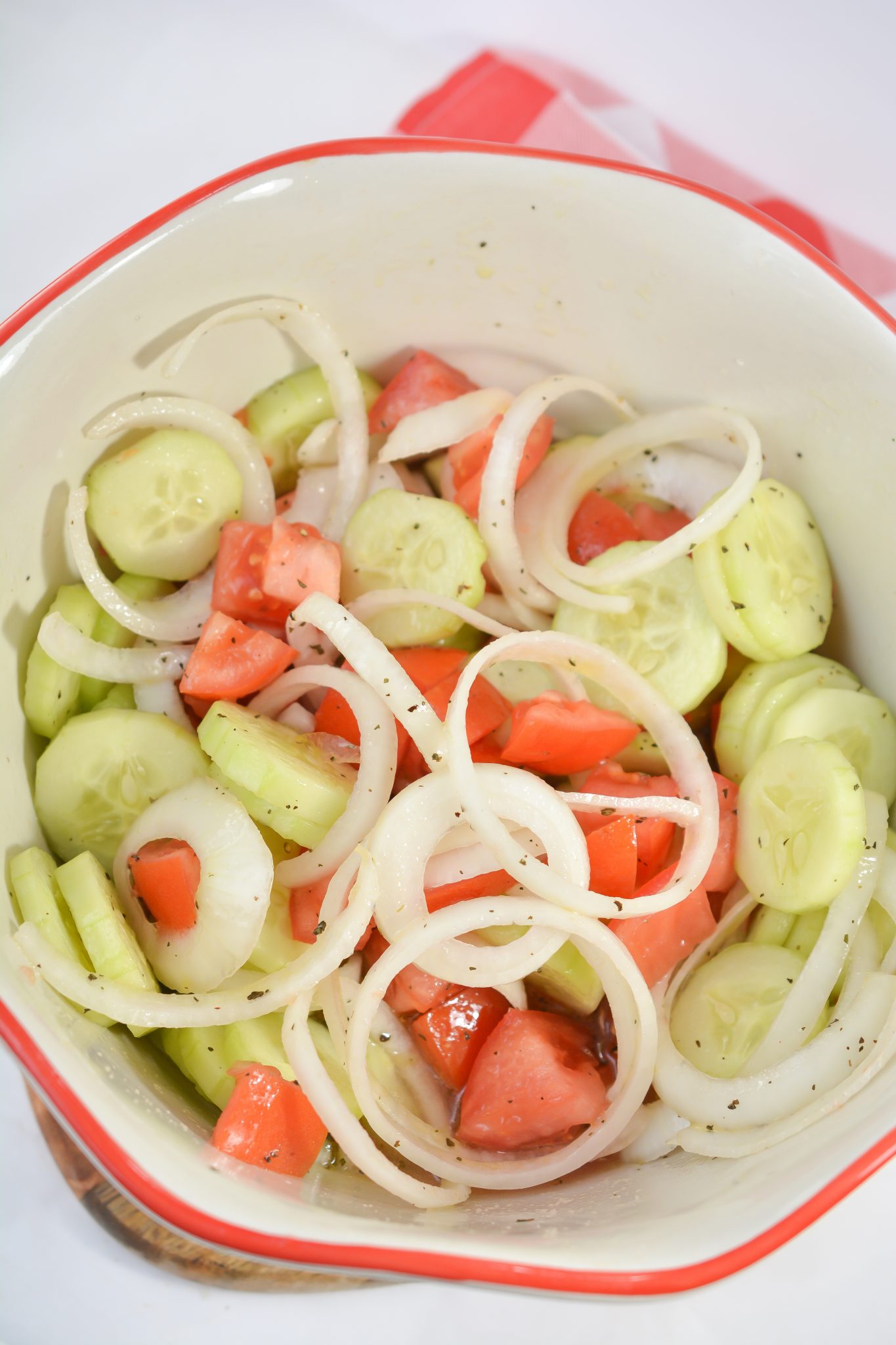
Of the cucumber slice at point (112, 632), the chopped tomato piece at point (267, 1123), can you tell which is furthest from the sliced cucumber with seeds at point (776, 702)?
the cucumber slice at point (112, 632)

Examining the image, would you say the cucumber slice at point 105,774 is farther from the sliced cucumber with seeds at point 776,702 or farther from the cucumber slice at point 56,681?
the sliced cucumber with seeds at point 776,702

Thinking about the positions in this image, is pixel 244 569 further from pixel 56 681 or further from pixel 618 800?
pixel 618 800

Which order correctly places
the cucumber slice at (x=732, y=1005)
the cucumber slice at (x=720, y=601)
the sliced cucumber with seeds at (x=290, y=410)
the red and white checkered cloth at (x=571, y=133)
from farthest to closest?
the red and white checkered cloth at (x=571, y=133)
the sliced cucumber with seeds at (x=290, y=410)
the cucumber slice at (x=720, y=601)
the cucumber slice at (x=732, y=1005)

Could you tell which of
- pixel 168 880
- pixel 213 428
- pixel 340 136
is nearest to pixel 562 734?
pixel 168 880

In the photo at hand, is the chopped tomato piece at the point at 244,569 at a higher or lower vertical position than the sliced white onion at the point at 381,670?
higher

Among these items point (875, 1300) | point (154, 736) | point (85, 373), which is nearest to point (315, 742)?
point (154, 736)

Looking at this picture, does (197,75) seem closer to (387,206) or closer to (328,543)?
(387,206)

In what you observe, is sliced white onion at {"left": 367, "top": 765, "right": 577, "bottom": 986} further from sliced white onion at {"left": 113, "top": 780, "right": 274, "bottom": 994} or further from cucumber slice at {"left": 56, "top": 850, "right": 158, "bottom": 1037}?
cucumber slice at {"left": 56, "top": 850, "right": 158, "bottom": 1037}
